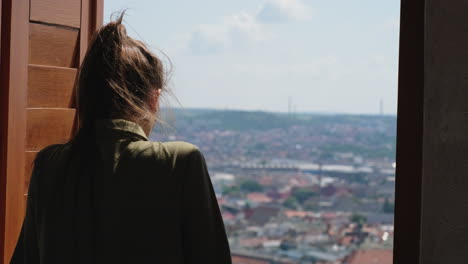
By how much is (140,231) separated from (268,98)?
28710mm

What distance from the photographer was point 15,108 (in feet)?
6.02

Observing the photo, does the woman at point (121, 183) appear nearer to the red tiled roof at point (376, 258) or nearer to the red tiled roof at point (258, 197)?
the red tiled roof at point (376, 258)

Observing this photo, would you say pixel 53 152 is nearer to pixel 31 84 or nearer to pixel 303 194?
pixel 31 84

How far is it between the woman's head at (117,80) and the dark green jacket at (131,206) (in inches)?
1.2

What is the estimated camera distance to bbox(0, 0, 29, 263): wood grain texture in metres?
1.82

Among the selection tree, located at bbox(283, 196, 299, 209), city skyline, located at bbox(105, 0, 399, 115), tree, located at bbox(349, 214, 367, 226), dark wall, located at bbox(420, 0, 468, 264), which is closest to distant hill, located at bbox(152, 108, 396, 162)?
tree, located at bbox(283, 196, 299, 209)

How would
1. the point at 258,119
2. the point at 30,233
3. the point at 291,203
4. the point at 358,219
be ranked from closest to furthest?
the point at 30,233
the point at 258,119
the point at 358,219
the point at 291,203

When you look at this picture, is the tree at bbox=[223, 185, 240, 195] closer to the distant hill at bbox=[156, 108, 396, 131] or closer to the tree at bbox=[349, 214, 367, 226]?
the distant hill at bbox=[156, 108, 396, 131]

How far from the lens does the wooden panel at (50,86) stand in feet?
6.25

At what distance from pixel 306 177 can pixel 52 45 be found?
61.0ft

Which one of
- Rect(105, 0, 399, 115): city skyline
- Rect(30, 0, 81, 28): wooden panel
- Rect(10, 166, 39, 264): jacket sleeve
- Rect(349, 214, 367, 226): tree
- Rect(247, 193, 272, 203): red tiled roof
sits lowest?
Rect(349, 214, 367, 226): tree

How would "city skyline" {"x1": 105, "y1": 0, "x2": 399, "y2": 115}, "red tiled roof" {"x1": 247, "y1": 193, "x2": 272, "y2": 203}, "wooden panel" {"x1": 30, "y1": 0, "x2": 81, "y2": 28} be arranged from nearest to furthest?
"wooden panel" {"x1": 30, "y1": 0, "x2": 81, "y2": 28} → "red tiled roof" {"x1": 247, "y1": 193, "x2": 272, "y2": 203} → "city skyline" {"x1": 105, "y1": 0, "x2": 399, "y2": 115}

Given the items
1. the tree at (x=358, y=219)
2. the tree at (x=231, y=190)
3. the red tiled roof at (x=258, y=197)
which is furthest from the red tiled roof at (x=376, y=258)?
the red tiled roof at (x=258, y=197)

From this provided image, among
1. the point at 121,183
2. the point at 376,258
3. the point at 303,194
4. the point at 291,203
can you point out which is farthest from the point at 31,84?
the point at 291,203
